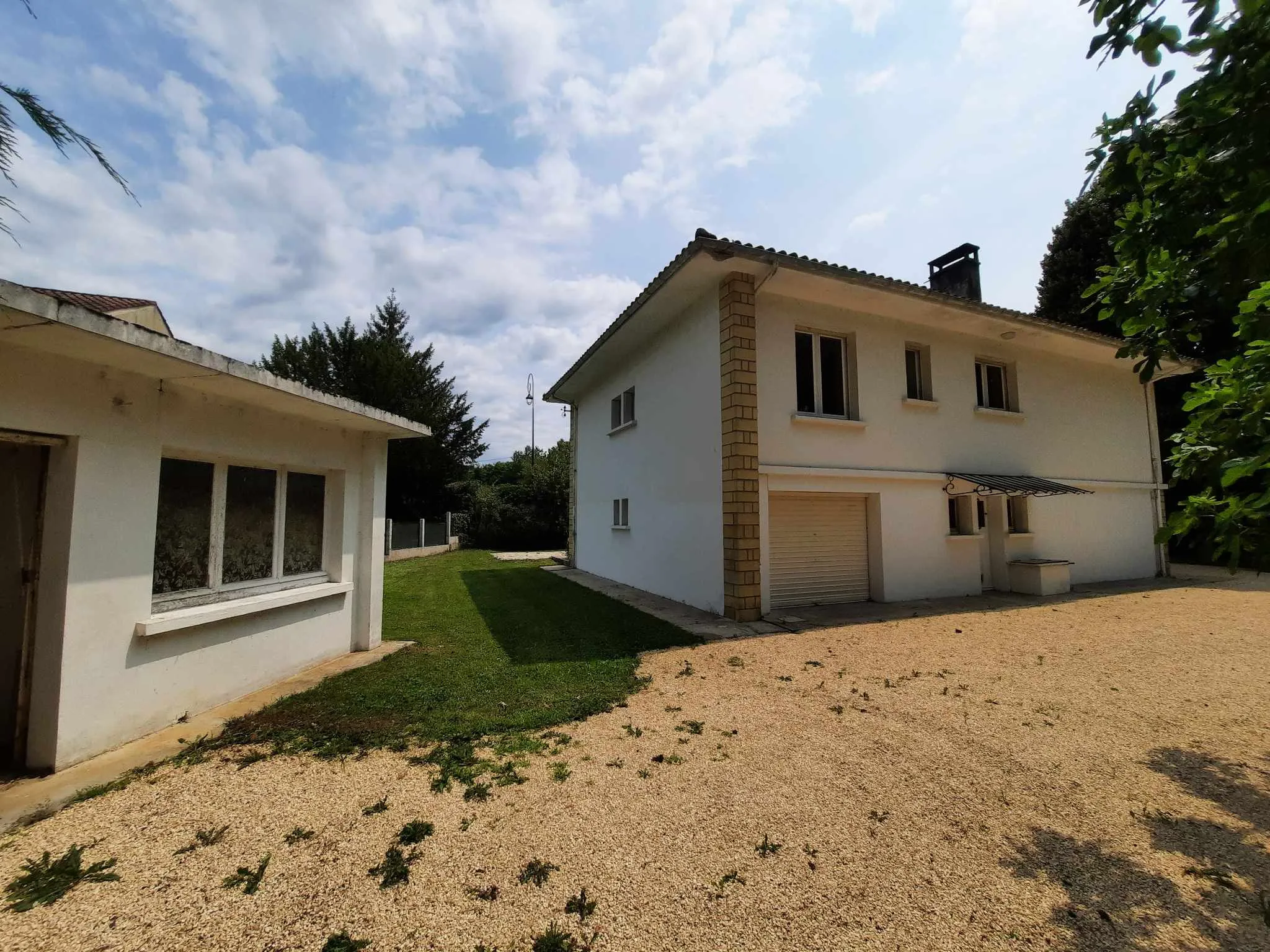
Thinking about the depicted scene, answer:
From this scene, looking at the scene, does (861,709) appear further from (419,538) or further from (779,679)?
(419,538)

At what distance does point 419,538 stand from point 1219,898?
74.3 feet

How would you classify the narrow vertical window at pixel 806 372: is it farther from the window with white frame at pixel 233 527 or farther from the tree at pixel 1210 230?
the window with white frame at pixel 233 527

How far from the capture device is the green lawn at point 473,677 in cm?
431

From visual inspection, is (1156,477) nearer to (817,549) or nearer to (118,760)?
(817,549)

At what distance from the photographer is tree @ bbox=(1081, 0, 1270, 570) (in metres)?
2.35

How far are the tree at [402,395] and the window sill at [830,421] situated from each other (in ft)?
73.5

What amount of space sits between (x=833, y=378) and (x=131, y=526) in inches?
380

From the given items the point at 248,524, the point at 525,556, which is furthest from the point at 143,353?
the point at 525,556

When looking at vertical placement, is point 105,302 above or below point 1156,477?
above

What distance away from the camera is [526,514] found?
24938 mm

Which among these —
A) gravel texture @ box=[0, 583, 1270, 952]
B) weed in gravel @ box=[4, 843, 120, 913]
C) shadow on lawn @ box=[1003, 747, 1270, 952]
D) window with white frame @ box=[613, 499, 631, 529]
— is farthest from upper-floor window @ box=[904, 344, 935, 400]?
weed in gravel @ box=[4, 843, 120, 913]

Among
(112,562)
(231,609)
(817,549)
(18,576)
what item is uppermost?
(112,562)

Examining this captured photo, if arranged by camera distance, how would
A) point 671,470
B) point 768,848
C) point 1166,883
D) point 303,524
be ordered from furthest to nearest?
point 671,470 → point 303,524 → point 768,848 → point 1166,883

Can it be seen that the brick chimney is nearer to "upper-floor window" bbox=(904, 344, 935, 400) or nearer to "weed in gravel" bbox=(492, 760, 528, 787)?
Answer: "upper-floor window" bbox=(904, 344, 935, 400)
